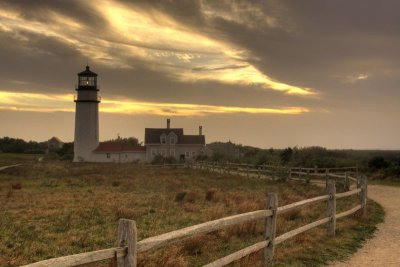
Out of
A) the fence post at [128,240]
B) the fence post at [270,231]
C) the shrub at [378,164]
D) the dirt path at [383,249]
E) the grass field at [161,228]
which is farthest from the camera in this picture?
the shrub at [378,164]

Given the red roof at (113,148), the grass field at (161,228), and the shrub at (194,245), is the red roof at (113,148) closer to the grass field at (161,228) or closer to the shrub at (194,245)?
the grass field at (161,228)

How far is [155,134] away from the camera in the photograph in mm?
78750

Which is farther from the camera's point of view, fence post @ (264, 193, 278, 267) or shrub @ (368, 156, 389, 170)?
shrub @ (368, 156, 389, 170)

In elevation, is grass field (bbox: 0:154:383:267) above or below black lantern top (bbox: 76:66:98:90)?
below

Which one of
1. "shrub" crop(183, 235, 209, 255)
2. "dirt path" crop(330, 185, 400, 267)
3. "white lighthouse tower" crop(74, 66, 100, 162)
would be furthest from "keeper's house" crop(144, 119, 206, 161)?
"shrub" crop(183, 235, 209, 255)

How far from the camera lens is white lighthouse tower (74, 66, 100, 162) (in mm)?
63750

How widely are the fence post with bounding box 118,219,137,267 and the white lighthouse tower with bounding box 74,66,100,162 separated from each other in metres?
61.2

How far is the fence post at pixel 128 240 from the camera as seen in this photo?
4574mm

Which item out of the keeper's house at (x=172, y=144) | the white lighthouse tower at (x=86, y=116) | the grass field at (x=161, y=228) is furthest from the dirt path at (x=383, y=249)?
the keeper's house at (x=172, y=144)

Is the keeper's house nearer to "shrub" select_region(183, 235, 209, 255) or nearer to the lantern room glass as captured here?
the lantern room glass

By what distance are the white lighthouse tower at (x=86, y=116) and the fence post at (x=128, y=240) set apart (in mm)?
61199

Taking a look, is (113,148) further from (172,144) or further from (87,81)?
(87,81)

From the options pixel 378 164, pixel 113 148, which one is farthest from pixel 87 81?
pixel 378 164

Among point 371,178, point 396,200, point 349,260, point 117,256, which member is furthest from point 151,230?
point 371,178
